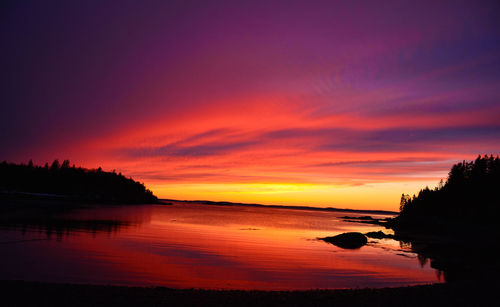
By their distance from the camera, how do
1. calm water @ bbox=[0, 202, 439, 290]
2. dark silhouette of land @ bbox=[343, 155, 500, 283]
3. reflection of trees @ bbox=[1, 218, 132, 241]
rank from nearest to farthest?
1. calm water @ bbox=[0, 202, 439, 290]
2. reflection of trees @ bbox=[1, 218, 132, 241]
3. dark silhouette of land @ bbox=[343, 155, 500, 283]

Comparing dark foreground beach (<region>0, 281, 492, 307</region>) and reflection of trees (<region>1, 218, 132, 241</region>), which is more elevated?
dark foreground beach (<region>0, 281, 492, 307</region>)

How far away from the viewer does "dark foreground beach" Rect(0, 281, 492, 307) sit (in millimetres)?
13469

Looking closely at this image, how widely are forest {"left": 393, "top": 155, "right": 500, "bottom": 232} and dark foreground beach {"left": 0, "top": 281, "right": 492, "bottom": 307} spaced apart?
7791cm

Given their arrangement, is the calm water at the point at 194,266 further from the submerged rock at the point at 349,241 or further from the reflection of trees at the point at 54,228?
the submerged rock at the point at 349,241

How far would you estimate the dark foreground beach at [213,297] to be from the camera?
13.5 meters

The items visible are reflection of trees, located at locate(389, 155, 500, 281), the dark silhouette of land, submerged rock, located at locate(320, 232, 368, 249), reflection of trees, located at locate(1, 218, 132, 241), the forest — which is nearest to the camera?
reflection of trees, located at locate(1, 218, 132, 241)

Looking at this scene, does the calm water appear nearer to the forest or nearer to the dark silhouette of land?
the dark silhouette of land

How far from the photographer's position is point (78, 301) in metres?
13.2

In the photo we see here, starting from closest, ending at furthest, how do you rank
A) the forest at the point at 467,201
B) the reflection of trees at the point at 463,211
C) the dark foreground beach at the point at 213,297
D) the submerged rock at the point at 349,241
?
1. the dark foreground beach at the point at 213,297
2. the submerged rock at the point at 349,241
3. the reflection of trees at the point at 463,211
4. the forest at the point at 467,201

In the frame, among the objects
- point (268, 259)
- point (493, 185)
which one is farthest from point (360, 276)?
point (493, 185)

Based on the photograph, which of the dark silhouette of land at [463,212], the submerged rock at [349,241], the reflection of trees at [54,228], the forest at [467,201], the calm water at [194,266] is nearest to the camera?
the calm water at [194,266]

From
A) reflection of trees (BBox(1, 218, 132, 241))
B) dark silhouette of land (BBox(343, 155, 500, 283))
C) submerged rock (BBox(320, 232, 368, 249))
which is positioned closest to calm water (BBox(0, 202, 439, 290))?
reflection of trees (BBox(1, 218, 132, 241))

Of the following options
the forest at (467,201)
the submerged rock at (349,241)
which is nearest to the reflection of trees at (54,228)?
the submerged rock at (349,241)

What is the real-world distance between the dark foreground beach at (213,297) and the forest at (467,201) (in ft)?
256
